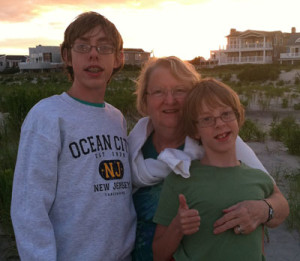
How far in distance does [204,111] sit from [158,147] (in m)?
0.54

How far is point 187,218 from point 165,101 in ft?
2.57

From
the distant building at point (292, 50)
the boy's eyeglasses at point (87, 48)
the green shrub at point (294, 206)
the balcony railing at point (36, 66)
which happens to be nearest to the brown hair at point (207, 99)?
the boy's eyeglasses at point (87, 48)

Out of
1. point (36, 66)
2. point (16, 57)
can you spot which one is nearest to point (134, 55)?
point (36, 66)

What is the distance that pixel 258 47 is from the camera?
182 feet

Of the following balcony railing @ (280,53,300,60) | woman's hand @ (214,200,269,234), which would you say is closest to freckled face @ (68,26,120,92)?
woman's hand @ (214,200,269,234)

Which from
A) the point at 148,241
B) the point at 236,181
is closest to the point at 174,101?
the point at 236,181

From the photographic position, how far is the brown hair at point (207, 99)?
1.99m

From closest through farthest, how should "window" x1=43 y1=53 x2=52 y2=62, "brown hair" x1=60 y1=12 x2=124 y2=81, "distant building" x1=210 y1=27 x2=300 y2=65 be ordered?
"brown hair" x1=60 y1=12 x2=124 y2=81
"distant building" x1=210 y1=27 x2=300 y2=65
"window" x1=43 y1=53 x2=52 y2=62

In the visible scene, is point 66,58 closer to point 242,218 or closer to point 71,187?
point 71,187

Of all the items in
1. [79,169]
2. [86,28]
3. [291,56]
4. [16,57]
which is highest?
[16,57]

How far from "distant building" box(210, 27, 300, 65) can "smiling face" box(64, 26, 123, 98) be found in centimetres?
5354

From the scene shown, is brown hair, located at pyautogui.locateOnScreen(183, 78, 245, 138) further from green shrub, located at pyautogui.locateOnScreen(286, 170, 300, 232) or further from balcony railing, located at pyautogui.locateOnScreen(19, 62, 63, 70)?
balcony railing, located at pyautogui.locateOnScreen(19, 62, 63, 70)

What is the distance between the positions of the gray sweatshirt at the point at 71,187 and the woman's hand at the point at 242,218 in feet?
1.89

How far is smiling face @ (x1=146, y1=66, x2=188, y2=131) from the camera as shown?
2.27 m
